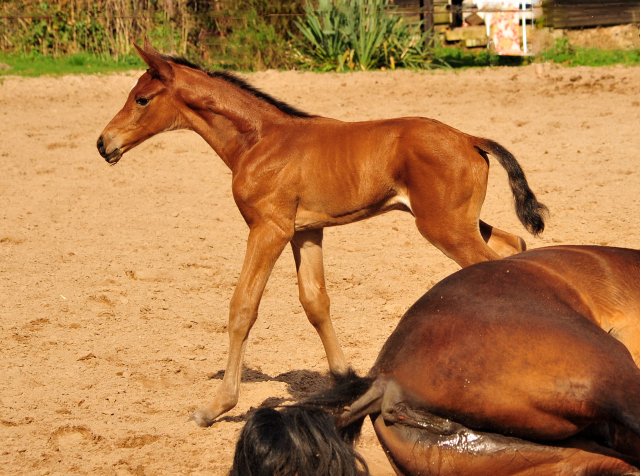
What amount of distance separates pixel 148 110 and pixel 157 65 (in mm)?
287

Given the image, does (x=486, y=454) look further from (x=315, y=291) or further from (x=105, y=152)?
(x=105, y=152)

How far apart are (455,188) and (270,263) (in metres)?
1.12

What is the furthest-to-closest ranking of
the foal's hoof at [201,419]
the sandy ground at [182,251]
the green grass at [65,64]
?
the green grass at [65,64], the sandy ground at [182,251], the foal's hoof at [201,419]

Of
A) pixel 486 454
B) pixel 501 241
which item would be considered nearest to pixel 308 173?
pixel 501 241

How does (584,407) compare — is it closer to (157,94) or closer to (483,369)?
(483,369)

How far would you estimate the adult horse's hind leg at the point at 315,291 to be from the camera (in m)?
4.29

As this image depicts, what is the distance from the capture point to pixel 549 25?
15273mm

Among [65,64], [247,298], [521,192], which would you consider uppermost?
[65,64]

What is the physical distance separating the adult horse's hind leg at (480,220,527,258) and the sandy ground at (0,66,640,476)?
110 centimetres

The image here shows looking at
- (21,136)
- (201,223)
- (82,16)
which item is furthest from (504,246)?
(82,16)

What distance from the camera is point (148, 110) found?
437 centimetres

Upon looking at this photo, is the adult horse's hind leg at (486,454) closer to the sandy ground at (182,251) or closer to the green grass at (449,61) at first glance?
the sandy ground at (182,251)

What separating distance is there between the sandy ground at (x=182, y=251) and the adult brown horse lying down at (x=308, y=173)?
587 millimetres

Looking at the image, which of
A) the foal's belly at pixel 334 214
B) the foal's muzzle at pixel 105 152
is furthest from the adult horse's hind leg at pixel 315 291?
the foal's muzzle at pixel 105 152
